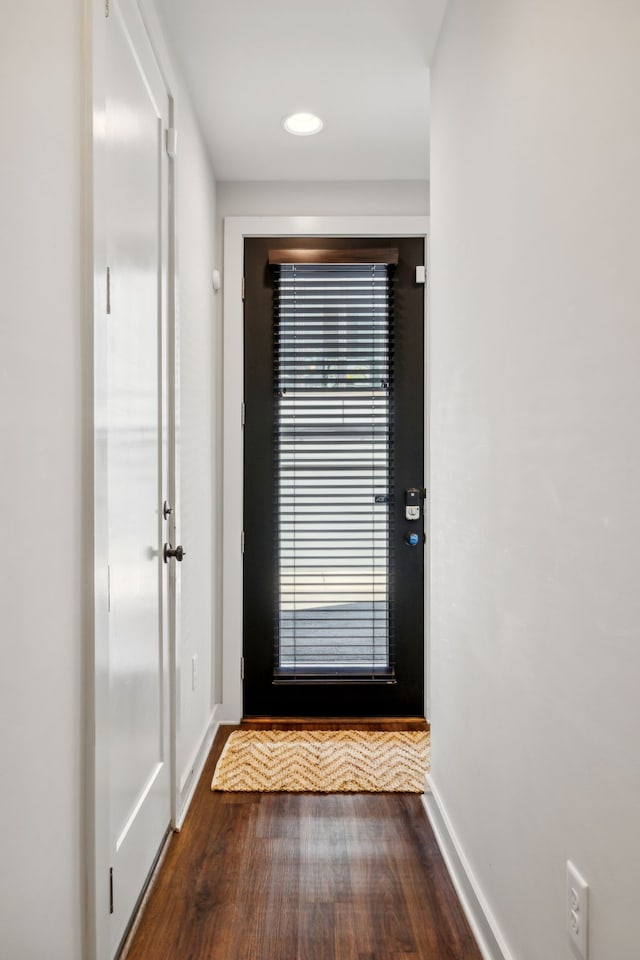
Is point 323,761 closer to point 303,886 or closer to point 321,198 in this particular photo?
point 303,886

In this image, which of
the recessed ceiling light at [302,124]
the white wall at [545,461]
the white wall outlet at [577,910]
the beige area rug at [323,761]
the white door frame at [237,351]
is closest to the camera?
the white wall at [545,461]

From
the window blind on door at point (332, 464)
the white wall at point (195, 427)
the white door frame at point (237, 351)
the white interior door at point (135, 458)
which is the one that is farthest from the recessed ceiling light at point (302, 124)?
the white interior door at point (135, 458)

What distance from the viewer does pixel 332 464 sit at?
315 centimetres

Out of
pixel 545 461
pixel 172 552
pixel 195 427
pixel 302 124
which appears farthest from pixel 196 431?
pixel 545 461

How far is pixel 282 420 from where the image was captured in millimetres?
3158

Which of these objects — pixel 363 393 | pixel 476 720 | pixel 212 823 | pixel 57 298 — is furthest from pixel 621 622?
pixel 363 393

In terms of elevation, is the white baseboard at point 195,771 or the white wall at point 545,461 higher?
the white wall at point 545,461

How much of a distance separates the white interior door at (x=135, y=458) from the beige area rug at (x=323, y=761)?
54 centimetres

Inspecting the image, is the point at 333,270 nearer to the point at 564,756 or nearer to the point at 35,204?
the point at 35,204

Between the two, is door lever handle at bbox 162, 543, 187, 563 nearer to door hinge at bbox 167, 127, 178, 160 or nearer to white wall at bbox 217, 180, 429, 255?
door hinge at bbox 167, 127, 178, 160

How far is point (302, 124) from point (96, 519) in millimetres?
2028

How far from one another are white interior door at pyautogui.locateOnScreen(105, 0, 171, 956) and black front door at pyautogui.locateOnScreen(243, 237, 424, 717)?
113 cm

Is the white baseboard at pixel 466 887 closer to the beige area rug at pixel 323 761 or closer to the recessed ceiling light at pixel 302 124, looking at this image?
the beige area rug at pixel 323 761

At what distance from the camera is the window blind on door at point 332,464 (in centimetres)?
314
